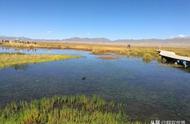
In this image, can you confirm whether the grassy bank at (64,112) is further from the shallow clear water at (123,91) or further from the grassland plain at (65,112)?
the shallow clear water at (123,91)

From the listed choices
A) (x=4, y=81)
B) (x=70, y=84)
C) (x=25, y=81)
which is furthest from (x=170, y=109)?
(x=4, y=81)

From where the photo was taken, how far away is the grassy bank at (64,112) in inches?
477

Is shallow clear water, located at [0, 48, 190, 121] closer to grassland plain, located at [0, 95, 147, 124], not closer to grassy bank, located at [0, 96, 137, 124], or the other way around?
grassland plain, located at [0, 95, 147, 124]

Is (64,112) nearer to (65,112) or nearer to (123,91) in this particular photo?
(65,112)

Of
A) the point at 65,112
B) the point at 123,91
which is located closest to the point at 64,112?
the point at 65,112

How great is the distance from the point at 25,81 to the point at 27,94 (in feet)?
18.0

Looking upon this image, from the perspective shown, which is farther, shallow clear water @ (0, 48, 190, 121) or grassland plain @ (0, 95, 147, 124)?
shallow clear water @ (0, 48, 190, 121)

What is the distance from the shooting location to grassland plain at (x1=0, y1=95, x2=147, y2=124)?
12117 millimetres

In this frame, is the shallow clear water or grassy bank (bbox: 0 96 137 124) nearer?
grassy bank (bbox: 0 96 137 124)

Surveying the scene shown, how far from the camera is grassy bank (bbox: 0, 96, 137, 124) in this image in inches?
477

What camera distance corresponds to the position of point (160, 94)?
2011 centimetres

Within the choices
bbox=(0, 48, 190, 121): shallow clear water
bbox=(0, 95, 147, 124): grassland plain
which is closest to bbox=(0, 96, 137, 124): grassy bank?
bbox=(0, 95, 147, 124): grassland plain

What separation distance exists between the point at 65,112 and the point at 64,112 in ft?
0.20

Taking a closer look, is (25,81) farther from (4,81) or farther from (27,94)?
(27,94)
